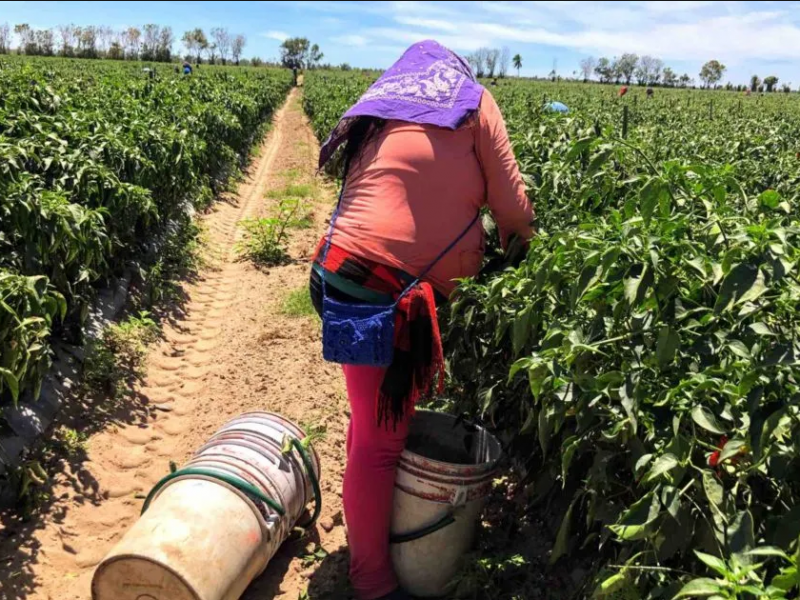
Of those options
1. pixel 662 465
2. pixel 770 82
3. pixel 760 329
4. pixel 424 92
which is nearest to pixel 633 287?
pixel 760 329

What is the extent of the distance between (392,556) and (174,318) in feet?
11.2

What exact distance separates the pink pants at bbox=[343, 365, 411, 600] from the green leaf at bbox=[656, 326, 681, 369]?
113 cm

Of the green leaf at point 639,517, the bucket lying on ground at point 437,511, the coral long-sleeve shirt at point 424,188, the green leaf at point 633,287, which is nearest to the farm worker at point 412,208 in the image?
the coral long-sleeve shirt at point 424,188

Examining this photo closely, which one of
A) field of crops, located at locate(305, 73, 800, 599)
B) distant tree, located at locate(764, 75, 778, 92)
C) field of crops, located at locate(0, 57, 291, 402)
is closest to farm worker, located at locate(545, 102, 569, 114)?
field of crops, located at locate(305, 73, 800, 599)

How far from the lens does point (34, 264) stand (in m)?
3.44

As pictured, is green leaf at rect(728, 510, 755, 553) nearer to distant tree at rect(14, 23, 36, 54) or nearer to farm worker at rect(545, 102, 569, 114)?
farm worker at rect(545, 102, 569, 114)

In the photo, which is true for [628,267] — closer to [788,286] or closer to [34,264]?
[788,286]

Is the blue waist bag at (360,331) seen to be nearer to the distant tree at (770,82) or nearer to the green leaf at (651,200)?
the green leaf at (651,200)

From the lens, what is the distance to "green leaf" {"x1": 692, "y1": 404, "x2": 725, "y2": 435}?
1267mm

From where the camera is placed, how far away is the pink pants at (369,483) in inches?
94.7

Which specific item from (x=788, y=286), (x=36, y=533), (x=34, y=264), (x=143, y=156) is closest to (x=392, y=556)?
(x=36, y=533)

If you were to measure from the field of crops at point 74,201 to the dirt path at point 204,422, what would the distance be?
580 millimetres

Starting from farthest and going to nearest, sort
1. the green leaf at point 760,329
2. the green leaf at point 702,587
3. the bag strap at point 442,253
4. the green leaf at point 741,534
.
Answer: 1. the bag strap at point 442,253
2. the green leaf at point 760,329
3. the green leaf at point 741,534
4. the green leaf at point 702,587

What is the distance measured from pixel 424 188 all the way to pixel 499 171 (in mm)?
262
